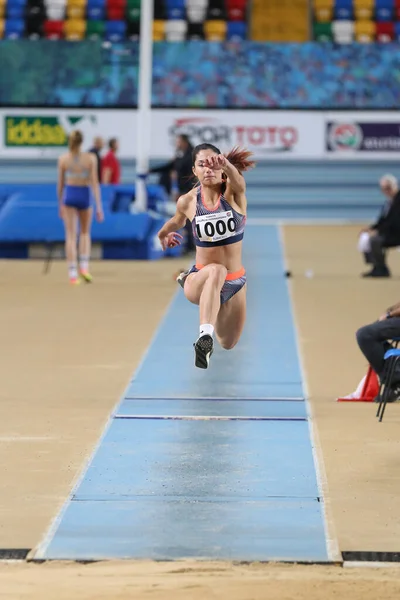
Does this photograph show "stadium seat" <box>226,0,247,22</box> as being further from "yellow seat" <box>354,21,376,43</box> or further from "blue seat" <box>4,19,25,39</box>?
"blue seat" <box>4,19,25,39</box>

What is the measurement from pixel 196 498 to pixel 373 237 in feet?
42.0

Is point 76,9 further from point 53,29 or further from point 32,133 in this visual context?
point 32,133

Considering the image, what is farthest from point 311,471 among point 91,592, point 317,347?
point 317,347

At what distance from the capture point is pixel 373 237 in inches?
742

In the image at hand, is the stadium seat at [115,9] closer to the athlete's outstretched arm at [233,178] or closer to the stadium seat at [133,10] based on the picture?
the stadium seat at [133,10]

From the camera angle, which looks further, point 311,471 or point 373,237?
point 373,237

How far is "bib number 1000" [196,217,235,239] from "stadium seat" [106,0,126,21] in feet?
83.7

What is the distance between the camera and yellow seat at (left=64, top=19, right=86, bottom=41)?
32719mm

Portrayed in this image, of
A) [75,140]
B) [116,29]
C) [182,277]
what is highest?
[182,277]

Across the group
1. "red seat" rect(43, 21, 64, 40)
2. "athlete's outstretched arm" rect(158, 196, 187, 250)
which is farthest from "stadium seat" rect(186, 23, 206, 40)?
"athlete's outstretched arm" rect(158, 196, 187, 250)

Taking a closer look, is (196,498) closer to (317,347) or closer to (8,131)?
(317,347)

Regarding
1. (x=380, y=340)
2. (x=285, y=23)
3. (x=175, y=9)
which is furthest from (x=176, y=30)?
(x=380, y=340)

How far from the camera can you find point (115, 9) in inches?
1305

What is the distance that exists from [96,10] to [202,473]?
27.7 meters
